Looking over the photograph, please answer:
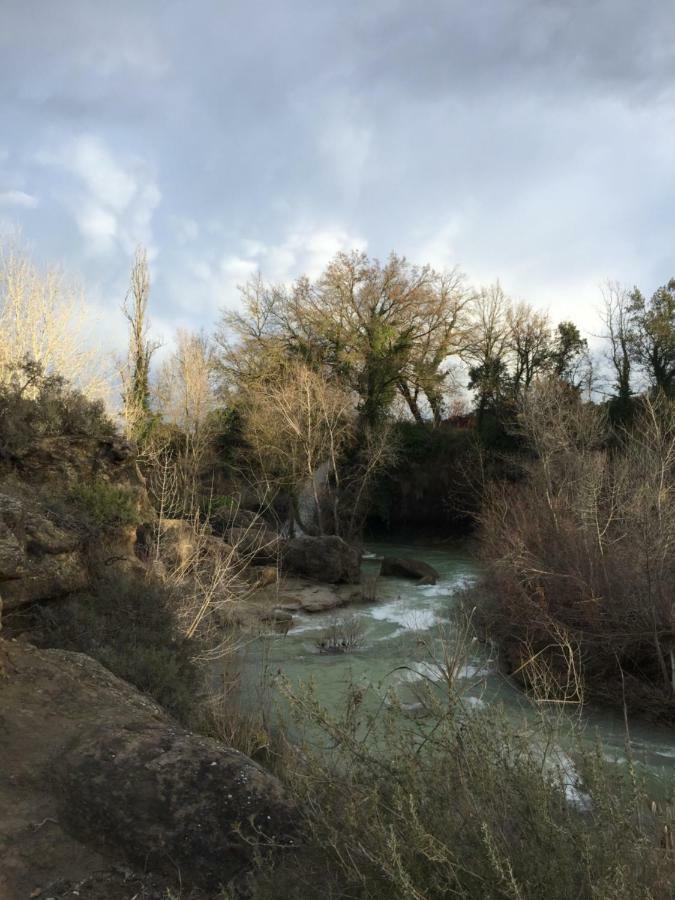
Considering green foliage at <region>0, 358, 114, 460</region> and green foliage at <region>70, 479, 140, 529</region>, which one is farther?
green foliage at <region>0, 358, 114, 460</region>

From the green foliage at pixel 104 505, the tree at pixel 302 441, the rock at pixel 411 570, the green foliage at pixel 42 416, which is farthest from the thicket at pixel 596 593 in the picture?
the tree at pixel 302 441

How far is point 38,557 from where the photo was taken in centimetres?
→ 637

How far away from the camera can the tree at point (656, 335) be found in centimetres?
2461

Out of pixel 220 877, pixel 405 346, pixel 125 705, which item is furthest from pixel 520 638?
pixel 405 346

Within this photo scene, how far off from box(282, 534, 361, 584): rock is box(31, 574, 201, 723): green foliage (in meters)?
10.7

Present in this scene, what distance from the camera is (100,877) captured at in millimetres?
2920

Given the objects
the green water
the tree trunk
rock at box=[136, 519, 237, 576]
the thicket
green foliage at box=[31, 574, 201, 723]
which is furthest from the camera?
the tree trunk

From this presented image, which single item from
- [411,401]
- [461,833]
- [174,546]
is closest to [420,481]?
[411,401]

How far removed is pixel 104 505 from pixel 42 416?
1.63 m

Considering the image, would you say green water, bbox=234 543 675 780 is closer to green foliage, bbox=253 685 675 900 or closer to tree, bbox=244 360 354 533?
green foliage, bbox=253 685 675 900

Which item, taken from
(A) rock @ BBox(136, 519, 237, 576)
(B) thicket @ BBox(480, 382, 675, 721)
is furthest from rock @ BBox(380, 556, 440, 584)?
(A) rock @ BBox(136, 519, 237, 576)

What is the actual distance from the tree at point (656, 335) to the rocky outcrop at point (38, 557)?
73.5ft

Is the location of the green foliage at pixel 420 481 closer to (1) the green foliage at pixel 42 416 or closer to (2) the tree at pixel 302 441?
(2) the tree at pixel 302 441

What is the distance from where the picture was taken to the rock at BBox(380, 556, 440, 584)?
18.5 metres
